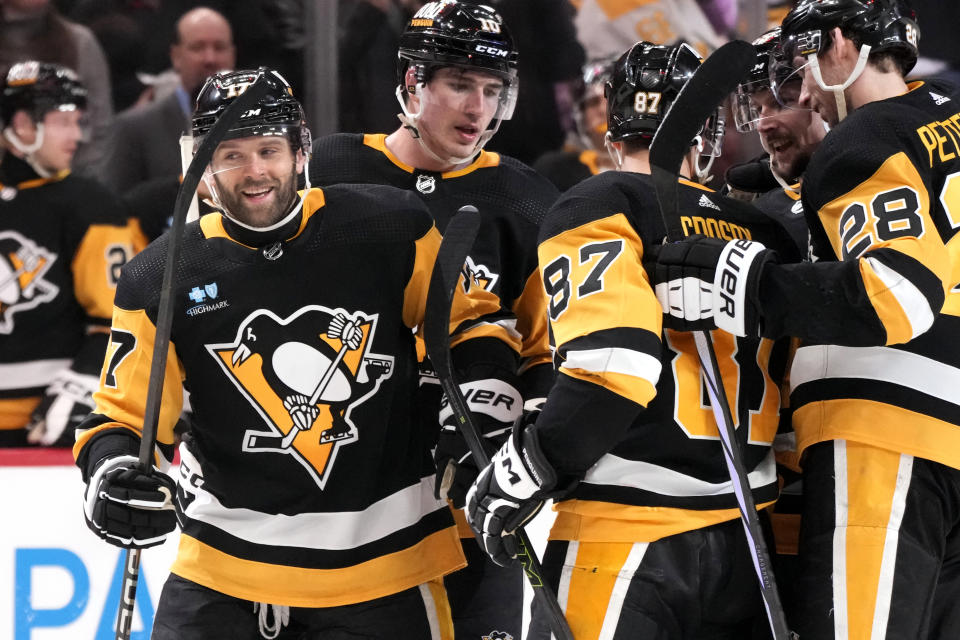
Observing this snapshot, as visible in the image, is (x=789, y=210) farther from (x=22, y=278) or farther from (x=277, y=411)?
(x=22, y=278)

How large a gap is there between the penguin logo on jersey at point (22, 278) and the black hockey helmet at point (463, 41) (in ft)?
5.50

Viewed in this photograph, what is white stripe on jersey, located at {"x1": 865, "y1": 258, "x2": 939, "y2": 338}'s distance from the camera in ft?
5.75

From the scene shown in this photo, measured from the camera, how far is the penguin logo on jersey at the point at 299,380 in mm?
2025

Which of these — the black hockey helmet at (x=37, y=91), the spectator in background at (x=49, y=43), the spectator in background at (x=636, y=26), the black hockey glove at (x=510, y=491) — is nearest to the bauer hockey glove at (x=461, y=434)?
the black hockey glove at (x=510, y=491)

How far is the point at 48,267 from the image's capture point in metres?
3.67

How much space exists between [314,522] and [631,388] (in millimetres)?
588

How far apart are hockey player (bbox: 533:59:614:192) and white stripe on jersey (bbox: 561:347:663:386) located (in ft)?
8.60

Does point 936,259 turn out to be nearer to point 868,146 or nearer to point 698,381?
point 868,146

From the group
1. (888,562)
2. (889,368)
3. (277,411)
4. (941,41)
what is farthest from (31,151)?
(941,41)

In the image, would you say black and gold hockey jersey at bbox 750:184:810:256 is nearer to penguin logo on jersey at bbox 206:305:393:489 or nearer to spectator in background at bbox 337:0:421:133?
penguin logo on jersey at bbox 206:305:393:489

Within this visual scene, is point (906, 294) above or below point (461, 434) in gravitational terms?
above

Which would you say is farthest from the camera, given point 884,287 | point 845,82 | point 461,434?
point 461,434

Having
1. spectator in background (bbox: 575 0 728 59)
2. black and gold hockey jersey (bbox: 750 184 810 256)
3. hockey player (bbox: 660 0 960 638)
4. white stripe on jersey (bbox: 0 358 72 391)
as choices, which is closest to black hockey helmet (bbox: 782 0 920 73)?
hockey player (bbox: 660 0 960 638)

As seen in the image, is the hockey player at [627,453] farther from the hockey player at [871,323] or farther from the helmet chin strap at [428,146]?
the helmet chin strap at [428,146]
